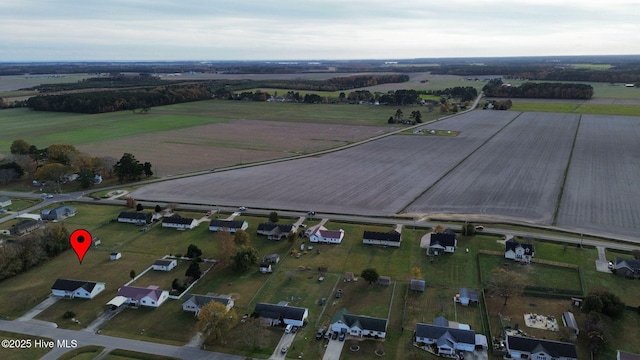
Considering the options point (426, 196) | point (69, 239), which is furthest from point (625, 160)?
point (69, 239)

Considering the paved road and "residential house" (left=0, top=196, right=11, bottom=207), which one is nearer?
the paved road

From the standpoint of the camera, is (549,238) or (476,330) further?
(549,238)

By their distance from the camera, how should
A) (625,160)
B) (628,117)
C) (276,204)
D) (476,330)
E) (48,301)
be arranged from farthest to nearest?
(628,117)
(625,160)
(276,204)
(48,301)
(476,330)

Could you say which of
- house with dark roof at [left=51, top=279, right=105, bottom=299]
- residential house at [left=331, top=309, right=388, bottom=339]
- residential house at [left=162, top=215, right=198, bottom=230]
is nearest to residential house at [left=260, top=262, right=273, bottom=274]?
residential house at [left=331, top=309, right=388, bottom=339]

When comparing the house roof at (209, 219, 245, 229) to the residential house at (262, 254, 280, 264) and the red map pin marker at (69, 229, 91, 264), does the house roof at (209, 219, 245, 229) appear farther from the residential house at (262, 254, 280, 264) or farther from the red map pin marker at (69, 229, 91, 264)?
the red map pin marker at (69, 229, 91, 264)

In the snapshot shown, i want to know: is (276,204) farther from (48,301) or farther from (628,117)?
(628,117)

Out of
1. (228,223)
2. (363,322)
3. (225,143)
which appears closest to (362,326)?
(363,322)

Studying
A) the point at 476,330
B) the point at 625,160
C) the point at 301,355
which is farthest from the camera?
the point at 625,160

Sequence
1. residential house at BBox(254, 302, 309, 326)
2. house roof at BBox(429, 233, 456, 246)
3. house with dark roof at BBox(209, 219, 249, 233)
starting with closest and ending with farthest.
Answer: residential house at BBox(254, 302, 309, 326) → house roof at BBox(429, 233, 456, 246) → house with dark roof at BBox(209, 219, 249, 233)
